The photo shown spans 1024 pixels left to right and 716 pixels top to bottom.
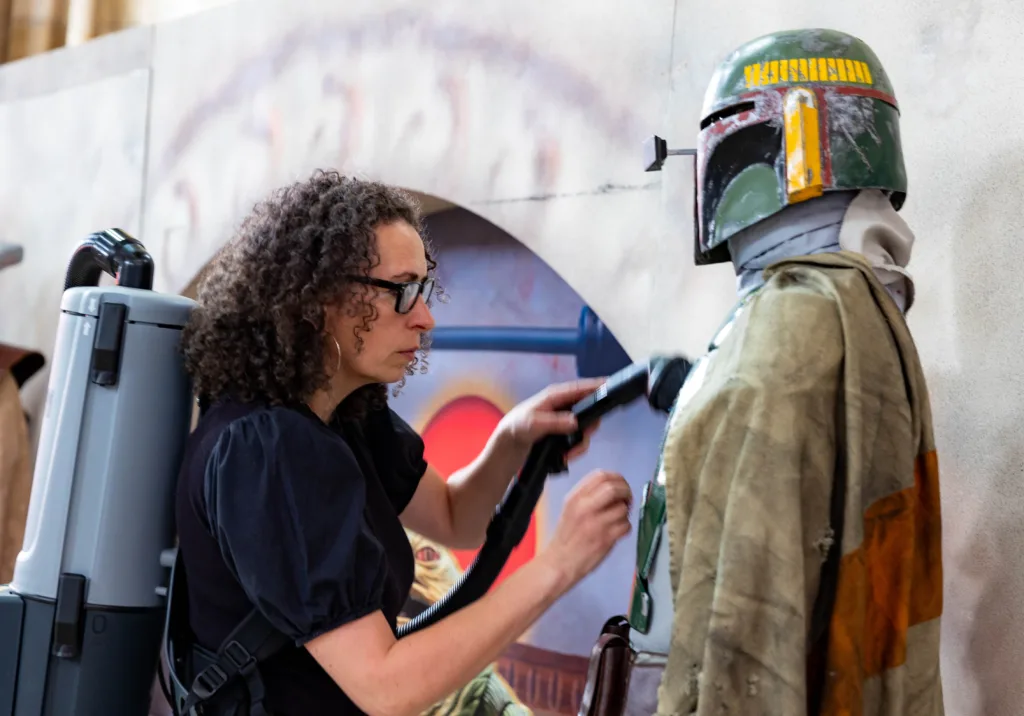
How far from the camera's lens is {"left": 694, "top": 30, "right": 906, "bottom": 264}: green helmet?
4.55 ft

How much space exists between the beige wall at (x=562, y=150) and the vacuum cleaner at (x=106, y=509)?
61cm

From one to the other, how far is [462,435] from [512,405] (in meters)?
0.23

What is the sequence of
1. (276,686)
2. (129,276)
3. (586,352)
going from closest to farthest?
(276,686)
(129,276)
(586,352)

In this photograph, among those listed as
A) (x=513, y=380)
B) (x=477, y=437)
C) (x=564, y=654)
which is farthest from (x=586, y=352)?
(x=564, y=654)

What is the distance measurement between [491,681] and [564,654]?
282 mm

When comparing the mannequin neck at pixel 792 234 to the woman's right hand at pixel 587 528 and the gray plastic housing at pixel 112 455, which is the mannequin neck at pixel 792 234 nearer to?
the woman's right hand at pixel 587 528

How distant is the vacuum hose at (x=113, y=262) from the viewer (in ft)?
5.98

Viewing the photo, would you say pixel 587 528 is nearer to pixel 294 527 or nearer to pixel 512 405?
pixel 294 527

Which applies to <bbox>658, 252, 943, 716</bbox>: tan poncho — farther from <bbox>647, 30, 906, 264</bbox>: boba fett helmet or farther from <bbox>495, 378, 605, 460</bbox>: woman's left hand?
<bbox>495, 378, 605, 460</bbox>: woman's left hand

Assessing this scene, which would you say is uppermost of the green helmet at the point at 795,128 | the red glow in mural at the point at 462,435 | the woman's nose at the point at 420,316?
the green helmet at the point at 795,128

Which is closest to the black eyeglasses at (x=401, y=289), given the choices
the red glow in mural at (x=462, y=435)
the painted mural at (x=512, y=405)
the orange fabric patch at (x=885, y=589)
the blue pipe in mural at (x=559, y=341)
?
the orange fabric patch at (x=885, y=589)

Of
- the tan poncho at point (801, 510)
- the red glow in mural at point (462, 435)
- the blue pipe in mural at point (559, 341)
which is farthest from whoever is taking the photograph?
the red glow in mural at point (462, 435)

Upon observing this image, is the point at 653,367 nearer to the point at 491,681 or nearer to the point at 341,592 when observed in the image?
the point at 341,592

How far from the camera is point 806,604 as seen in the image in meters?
1.23
